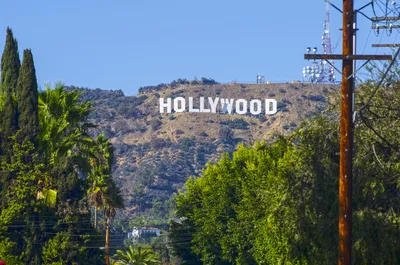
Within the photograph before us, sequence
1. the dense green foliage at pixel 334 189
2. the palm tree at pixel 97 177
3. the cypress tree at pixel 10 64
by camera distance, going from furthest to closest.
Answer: the palm tree at pixel 97 177
the cypress tree at pixel 10 64
the dense green foliage at pixel 334 189

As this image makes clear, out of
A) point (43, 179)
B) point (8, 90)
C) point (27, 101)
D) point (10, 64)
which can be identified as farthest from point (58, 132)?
point (10, 64)

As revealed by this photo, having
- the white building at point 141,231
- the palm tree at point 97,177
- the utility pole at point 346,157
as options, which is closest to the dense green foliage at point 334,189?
A: the utility pole at point 346,157

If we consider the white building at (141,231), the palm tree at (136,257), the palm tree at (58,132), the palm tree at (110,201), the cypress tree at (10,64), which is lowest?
the white building at (141,231)

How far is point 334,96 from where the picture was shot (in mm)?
43125

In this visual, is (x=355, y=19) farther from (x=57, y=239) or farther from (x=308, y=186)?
(x=57, y=239)

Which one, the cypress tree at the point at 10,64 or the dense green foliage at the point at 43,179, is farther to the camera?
the cypress tree at the point at 10,64

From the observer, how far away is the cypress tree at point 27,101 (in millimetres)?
60594

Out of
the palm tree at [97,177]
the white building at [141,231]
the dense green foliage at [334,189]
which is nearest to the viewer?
the dense green foliage at [334,189]

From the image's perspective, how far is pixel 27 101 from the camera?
6066 cm

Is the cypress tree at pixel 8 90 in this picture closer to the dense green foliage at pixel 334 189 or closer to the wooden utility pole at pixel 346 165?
the dense green foliage at pixel 334 189

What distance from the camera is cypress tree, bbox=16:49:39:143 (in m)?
60.6

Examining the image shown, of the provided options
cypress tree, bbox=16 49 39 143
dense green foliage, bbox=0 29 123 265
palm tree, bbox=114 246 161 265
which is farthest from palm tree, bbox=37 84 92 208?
palm tree, bbox=114 246 161 265

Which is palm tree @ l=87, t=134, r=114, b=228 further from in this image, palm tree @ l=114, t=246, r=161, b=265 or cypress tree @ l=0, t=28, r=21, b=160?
palm tree @ l=114, t=246, r=161, b=265

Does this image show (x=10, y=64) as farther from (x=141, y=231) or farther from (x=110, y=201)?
(x=141, y=231)
